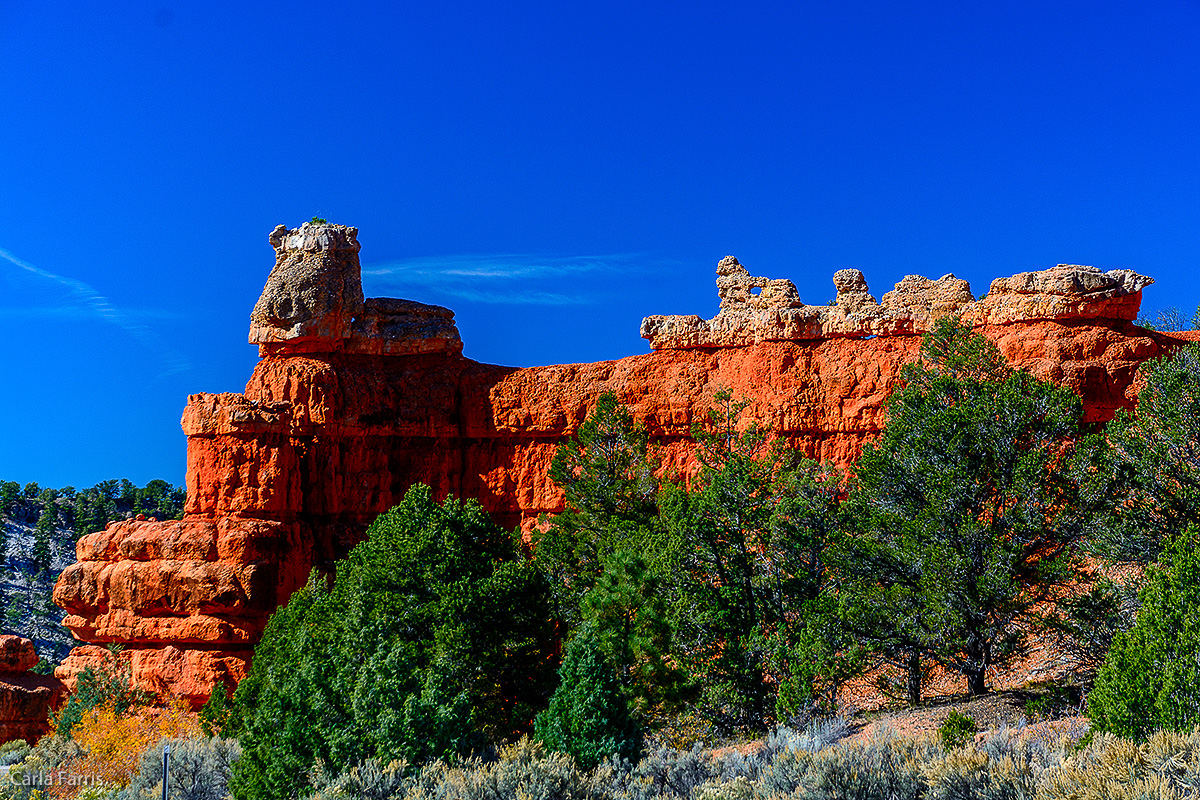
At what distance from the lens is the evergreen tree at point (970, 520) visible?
24.8 meters

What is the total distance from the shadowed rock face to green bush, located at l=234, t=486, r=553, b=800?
10.6 metres

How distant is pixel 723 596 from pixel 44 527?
77.0 metres

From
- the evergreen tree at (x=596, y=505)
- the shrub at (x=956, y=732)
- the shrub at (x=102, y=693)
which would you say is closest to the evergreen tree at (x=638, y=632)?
the evergreen tree at (x=596, y=505)

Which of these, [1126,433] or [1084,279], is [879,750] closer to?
[1126,433]

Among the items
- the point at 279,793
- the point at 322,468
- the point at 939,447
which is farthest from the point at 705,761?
the point at 322,468

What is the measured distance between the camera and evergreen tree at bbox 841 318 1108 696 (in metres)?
24.8

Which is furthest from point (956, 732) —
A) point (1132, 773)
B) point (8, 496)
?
point (8, 496)

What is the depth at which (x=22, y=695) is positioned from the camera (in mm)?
47094

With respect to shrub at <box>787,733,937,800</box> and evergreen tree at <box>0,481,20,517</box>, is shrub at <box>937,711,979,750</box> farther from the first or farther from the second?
evergreen tree at <box>0,481,20,517</box>

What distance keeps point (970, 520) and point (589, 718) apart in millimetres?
10523

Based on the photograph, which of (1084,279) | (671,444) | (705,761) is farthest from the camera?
(671,444)

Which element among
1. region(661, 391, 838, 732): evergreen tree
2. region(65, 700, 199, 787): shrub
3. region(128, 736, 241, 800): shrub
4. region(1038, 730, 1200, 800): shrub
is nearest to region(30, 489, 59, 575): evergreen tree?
region(65, 700, 199, 787): shrub

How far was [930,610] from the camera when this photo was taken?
979 inches

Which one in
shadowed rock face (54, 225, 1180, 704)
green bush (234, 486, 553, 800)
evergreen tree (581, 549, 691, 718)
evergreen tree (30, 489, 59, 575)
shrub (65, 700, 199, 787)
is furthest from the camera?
evergreen tree (30, 489, 59, 575)
